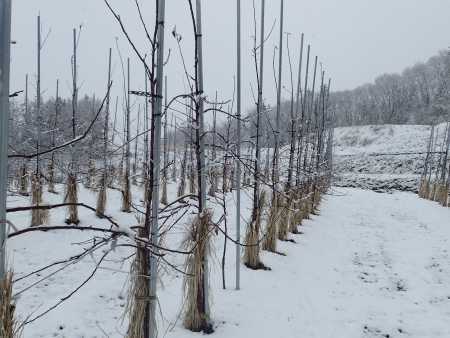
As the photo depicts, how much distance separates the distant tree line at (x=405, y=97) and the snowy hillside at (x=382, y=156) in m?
8.21

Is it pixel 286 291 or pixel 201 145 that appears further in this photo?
pixel 286 291

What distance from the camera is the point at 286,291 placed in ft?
10.3

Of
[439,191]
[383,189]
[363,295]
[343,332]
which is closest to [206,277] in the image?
[343,332]

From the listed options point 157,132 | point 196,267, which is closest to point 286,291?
point 196,267

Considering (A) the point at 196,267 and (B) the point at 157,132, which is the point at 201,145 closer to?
(B) the point at 157,132

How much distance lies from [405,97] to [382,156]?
25.2 m

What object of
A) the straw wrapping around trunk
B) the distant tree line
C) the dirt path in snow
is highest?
the distant tree line

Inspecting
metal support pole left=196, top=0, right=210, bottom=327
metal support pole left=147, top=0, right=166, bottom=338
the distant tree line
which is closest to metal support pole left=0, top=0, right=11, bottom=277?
metal support pole left=147, top=0, right=166, bottom=338

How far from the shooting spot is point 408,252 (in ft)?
16.5

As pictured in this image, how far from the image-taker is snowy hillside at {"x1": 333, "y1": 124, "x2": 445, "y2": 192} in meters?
18.0

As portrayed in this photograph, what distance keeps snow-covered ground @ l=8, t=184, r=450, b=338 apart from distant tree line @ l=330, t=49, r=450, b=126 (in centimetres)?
3625

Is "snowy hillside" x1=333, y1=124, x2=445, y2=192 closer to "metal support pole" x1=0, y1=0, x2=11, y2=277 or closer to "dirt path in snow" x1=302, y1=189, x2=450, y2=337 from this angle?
"dirt path in snow" x1=302, y1=189, x2=450, y2=337

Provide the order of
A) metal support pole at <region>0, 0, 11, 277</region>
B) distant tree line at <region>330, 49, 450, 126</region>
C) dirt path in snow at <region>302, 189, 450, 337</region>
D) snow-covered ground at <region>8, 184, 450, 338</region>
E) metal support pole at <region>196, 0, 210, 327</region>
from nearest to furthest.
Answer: metal support pole at <region>0, 0, 11, 277</region> < metal support pole at <region>196, 0, 210, 327</region> < snow-covered ground at <region>8, 184, 450, 338</region> < dirt path in snow at <region>302, 189, 450, 337</region> < distant tree line at <region>330, 49, 450, 126</region>

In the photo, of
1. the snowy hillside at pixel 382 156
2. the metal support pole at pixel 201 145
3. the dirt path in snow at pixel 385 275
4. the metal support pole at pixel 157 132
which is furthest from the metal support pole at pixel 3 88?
the snowy hillside at pixel 382 156
